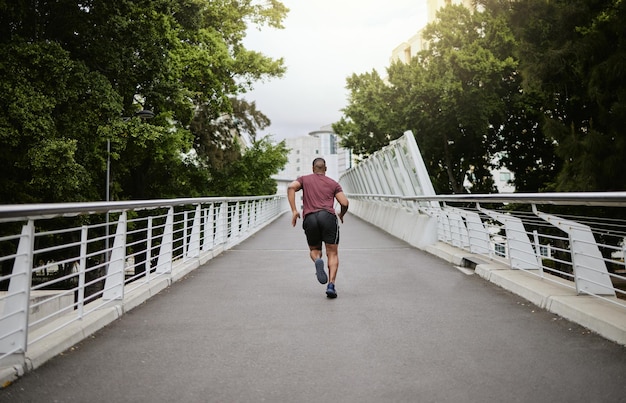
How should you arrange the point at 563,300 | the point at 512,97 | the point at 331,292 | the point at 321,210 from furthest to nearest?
1. the point at 512,97
2. the point at 321,210
3. the point at 331,292
4. the point at 563,300

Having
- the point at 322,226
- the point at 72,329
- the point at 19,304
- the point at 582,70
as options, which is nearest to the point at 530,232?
the point at 322,226

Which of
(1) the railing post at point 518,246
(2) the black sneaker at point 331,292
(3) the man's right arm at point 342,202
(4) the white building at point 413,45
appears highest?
(4) the white building at point 413,45

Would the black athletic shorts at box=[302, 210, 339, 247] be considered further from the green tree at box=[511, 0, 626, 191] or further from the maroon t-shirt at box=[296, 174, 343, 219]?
the green tree at box=[511, 0, 626, 191]

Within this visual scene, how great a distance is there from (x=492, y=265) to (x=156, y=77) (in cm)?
1420

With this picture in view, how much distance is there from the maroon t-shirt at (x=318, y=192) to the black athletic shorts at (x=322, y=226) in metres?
0.06

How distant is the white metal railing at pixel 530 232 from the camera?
5.67 meters

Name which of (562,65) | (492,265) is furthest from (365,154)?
(492,265)

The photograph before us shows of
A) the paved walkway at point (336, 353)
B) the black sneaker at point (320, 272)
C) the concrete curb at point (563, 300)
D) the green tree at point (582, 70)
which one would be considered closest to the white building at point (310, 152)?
the green tree at point (582, 70)

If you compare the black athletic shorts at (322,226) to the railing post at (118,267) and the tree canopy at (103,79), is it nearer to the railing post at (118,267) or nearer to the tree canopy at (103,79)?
the railing post at (118,267)

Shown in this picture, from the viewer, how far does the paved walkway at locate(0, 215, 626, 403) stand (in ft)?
11.5

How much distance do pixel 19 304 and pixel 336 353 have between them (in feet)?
7.71

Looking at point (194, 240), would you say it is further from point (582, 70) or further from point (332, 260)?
point (582, 70)

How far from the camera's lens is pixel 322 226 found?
6996 millimetres

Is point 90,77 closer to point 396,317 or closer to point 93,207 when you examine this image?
point 93,207
